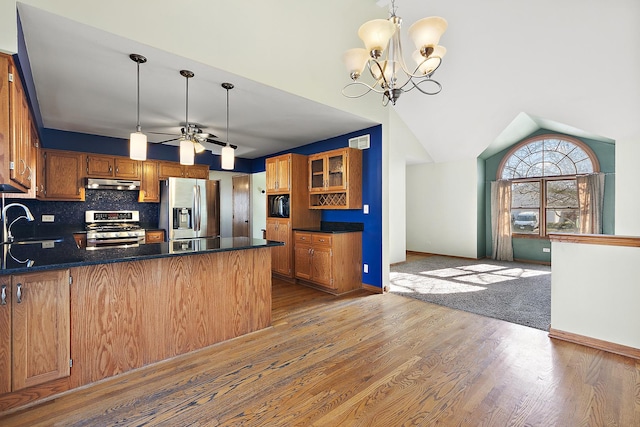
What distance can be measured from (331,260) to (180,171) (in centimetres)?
339

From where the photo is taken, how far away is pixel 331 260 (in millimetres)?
4059

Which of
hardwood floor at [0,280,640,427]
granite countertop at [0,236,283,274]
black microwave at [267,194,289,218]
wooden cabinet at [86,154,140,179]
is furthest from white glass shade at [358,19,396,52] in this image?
wooden cabinet at [86,154,140,179]

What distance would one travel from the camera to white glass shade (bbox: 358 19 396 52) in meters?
2.04

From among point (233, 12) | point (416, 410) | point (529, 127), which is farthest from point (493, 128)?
point (416, 410)

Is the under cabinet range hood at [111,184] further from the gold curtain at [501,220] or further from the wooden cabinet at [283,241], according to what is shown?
the gold curtain at [501,220]

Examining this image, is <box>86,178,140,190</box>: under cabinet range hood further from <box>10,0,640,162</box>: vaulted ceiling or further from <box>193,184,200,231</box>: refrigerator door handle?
<box>193,184,200,231</box>: refrigerator door handle

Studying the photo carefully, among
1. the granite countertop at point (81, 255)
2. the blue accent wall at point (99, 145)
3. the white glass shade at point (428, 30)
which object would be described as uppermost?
the white glass shade at point (428, 30)

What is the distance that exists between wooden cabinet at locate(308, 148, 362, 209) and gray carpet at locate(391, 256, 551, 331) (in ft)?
5.01

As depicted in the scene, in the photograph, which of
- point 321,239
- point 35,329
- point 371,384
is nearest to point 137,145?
point 35,329

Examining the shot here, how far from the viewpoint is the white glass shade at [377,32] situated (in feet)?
6.71

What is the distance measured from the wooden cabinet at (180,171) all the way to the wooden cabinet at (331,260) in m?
2.52

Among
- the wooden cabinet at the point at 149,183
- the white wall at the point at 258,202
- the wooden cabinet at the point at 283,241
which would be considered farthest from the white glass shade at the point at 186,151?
the white wall at the point at 258,202

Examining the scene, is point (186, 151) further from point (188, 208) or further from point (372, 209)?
point (188, 208)

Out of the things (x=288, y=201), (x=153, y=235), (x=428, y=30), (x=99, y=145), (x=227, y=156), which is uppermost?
(x=428, y=30)
